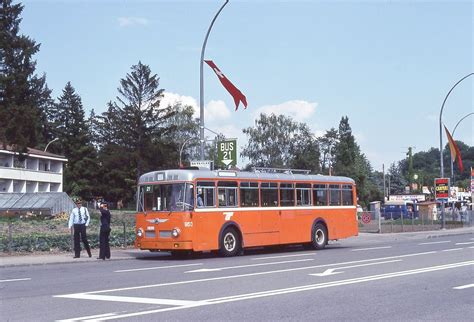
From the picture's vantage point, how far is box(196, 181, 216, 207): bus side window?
2095 centimetres

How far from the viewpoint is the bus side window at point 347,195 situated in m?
27.5

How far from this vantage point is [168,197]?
68.8 ft

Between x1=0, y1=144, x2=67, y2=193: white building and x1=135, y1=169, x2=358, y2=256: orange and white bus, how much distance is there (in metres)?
57.7

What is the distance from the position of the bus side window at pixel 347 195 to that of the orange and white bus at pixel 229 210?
4.03 ft

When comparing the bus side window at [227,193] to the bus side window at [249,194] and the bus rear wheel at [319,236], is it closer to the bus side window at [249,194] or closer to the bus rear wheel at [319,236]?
the bus side window at [249,194]

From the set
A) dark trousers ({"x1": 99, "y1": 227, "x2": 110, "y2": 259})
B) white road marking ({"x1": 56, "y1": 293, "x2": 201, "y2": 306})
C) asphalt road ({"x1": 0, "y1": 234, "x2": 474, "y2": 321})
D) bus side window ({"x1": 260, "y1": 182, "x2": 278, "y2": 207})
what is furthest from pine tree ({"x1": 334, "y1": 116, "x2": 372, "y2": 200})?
white road marking ({"x1": 56, "y1": 293, "x2": 201, "y2": 306})

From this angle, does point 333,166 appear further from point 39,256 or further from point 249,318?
point 249,318

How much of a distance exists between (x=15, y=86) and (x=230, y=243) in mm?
32312

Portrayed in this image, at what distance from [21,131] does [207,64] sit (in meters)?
23.3

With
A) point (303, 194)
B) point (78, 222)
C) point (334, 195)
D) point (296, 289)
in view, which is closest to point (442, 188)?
point (334, 195)

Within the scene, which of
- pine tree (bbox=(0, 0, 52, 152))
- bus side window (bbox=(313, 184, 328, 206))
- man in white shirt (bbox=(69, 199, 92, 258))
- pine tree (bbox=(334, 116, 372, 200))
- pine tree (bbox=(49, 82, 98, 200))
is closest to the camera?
man in white shirt (bbox=(69, 199, 92, 258))

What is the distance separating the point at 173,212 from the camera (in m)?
20.7

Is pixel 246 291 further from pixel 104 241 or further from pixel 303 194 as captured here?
pixel 303 194

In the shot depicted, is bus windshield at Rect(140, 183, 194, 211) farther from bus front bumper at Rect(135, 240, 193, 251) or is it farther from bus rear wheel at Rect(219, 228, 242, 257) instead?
bus rear wheel at Rect(219, 228, 242, 257)
